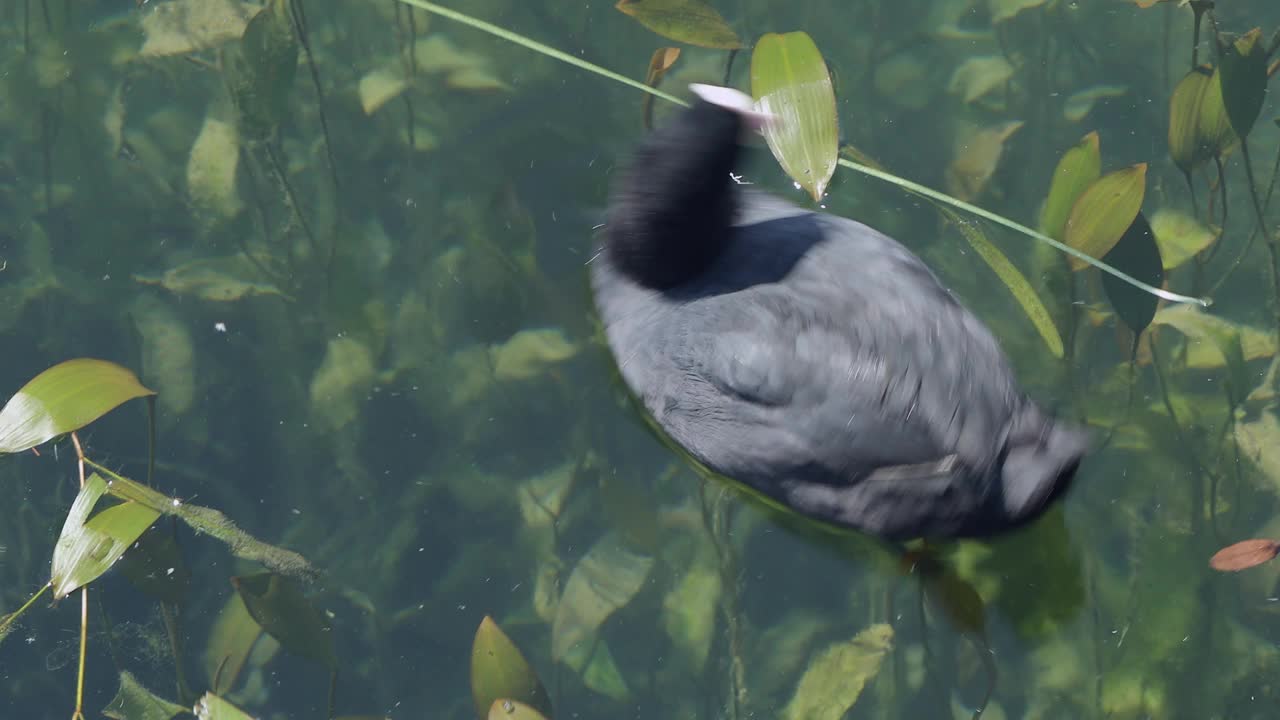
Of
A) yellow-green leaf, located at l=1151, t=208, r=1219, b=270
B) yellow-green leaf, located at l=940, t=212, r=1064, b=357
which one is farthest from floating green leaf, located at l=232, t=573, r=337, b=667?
yellow-green leaf, located at l=1151, t=208, r=1219, b=270

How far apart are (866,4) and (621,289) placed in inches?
60.6

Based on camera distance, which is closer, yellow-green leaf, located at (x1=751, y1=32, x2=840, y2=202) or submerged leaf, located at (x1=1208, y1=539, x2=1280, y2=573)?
submerged leaf, located at (x1=1208, y1=539, x2=1280, y2=573)

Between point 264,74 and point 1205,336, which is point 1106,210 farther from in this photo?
point 264,74

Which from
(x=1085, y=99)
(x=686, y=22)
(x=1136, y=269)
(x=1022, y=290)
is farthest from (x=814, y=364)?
(x=1085, y=99)

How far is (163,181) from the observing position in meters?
2.96

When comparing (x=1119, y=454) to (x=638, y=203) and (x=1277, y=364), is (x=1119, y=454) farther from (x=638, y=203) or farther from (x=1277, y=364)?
(x=638, y=203)

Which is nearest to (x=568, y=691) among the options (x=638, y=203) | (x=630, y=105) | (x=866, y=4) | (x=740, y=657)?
(x=740, y=657)

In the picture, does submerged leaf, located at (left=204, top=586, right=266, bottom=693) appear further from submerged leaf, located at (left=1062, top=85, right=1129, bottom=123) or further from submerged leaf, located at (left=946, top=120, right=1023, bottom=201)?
submerged leaf, located at (left=1062, top=85, right=1129, bottom=123)

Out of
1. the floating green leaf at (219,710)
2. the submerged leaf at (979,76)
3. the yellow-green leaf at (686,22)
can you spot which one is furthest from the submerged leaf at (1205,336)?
the floating green leaf at (219,710)

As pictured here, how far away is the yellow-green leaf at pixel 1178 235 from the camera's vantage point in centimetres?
270

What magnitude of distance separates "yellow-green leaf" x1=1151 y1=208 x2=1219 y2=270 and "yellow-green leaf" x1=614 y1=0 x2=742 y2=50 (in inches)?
51.3

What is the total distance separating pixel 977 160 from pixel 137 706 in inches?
107

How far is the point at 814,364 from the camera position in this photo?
1.86m

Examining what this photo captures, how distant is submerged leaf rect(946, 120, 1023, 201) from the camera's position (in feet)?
9.42
